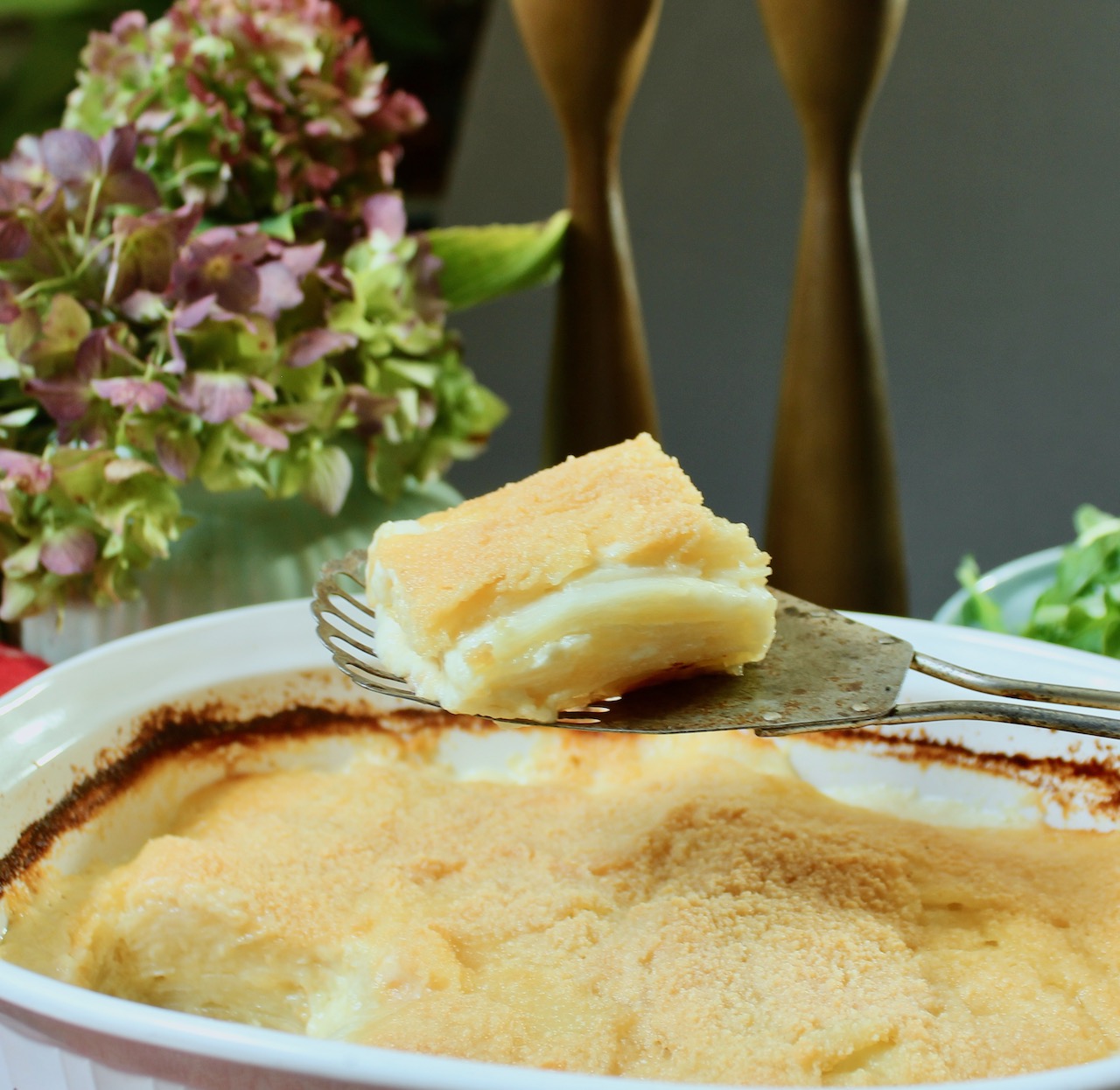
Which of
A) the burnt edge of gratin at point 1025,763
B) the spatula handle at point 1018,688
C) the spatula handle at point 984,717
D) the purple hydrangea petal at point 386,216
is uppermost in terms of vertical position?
the purple hydrangea petal at point 386,216

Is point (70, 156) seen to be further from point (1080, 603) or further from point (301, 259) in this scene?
point (1080, 603)

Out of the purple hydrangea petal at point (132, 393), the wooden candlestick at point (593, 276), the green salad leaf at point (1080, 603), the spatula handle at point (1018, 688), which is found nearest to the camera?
the spatula handle at point (1018, 688)

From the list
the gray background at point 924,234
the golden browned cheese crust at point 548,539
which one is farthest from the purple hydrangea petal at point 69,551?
the gray background at point 924,234

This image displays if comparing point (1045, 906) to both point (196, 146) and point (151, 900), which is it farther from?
point (196, 146)

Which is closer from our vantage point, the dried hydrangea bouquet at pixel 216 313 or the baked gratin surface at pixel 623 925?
the baked gratin surface at pixel 623 925

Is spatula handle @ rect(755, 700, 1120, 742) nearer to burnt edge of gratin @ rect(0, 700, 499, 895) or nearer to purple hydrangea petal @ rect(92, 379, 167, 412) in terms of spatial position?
burnt edge of gratin @ rect(0, 700, 499, 895)

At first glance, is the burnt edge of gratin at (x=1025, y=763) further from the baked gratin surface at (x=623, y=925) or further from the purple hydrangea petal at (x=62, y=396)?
the purple hydrangea petal at (x=62, y=396)

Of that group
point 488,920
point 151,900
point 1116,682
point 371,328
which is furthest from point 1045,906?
point 371,328

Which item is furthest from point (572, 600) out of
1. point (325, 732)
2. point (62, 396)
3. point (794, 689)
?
point (62, 396)
